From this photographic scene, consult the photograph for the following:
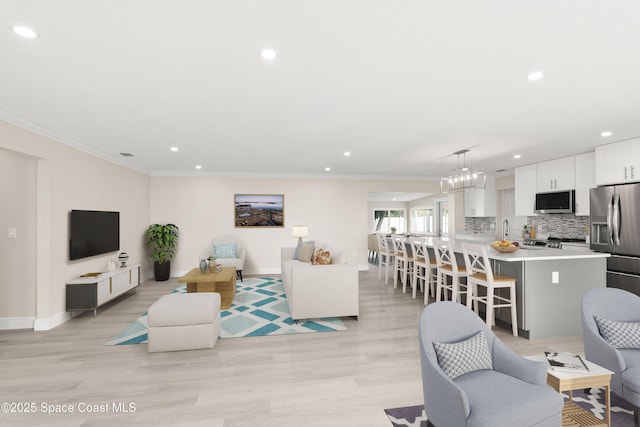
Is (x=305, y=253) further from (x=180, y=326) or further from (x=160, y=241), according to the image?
(x=160, y=241)

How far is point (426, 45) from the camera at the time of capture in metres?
1.97

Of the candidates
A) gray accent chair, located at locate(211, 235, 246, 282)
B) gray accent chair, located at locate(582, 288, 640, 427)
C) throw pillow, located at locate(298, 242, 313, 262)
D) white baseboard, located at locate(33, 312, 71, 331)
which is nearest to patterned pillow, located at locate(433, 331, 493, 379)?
gray accent chair, located at locate(582, 288, 640, 427)

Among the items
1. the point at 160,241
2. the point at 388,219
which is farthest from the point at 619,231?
the point at 388,219

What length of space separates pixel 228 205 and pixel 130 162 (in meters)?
2.20

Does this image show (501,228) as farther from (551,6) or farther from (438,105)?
(551,6)

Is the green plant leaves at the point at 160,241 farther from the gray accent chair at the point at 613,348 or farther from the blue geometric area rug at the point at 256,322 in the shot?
the gray accent chair at the point at 613,348

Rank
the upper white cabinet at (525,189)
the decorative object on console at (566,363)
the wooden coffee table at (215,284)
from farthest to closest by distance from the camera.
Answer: the upper white cabinet at (525,189) < the wooden coffee table at (215,284) < the decorative object on console at (566,363)

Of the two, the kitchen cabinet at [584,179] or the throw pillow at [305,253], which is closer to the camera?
the kitchen cabinet at [584,179]

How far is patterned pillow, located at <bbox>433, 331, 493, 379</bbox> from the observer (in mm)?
1879

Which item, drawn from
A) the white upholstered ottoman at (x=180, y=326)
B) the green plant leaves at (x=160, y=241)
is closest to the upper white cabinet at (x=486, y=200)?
the white upholstered ottoman at (x=180, y=326)

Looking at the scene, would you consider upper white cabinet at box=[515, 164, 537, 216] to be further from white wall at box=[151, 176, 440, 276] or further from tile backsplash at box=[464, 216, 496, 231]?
white wall at box=[151, 176, 440, 276]

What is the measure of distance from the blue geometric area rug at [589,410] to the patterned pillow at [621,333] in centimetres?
42

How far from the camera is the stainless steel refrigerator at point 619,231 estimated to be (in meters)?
4.37

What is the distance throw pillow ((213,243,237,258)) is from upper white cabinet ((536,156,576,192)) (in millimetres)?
6488
